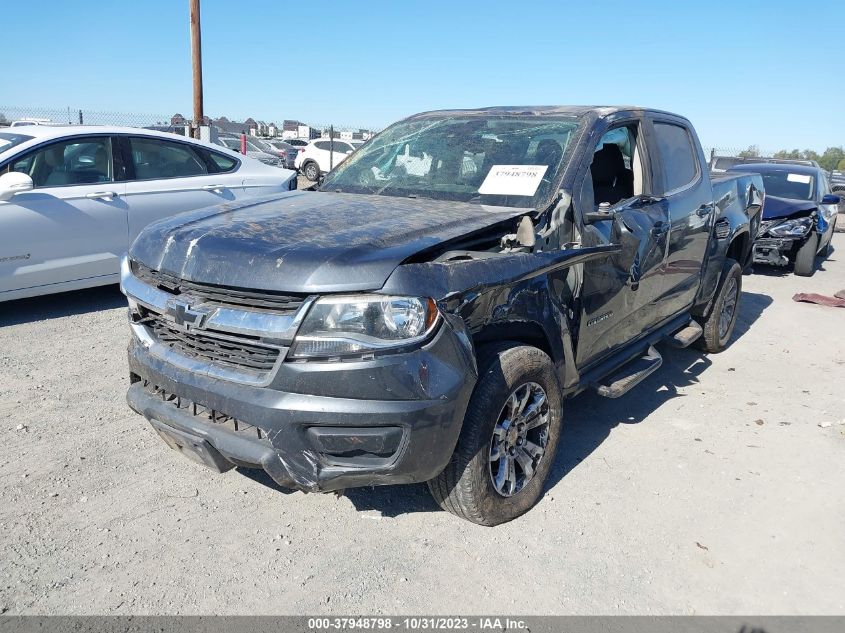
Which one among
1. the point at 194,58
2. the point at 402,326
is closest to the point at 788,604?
the point at 402,326

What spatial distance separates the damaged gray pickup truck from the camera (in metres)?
2.45

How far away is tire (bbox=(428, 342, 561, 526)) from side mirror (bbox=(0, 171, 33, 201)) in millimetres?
4340

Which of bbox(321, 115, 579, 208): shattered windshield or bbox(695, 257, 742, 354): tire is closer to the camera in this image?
bbox(321, 115, 579, 208): shattered windshield

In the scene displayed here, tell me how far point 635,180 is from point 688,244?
676 millimetres

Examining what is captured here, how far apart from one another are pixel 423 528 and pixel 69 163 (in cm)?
477

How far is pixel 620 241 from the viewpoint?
364 centimetres

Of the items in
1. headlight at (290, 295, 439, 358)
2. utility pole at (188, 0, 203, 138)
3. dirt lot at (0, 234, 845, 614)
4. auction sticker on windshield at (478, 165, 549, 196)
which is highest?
utility pole at (188, 0, 203, 138)

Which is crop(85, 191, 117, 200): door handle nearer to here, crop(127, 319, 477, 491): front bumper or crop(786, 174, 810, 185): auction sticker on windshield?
crop(127, 319, 477, 491): front bumper

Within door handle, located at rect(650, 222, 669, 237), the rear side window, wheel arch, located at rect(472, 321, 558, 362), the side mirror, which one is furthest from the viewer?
the side mirror

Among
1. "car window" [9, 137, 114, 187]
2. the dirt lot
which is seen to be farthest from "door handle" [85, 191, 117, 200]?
the dirt lot

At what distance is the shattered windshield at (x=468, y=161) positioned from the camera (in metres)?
3.51

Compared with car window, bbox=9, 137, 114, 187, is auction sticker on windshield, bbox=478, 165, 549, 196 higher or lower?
higher

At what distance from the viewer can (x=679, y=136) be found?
16.4ft

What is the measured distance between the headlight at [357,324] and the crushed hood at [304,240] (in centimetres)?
6
